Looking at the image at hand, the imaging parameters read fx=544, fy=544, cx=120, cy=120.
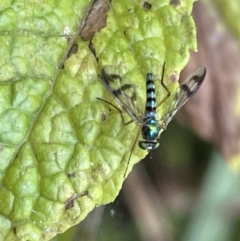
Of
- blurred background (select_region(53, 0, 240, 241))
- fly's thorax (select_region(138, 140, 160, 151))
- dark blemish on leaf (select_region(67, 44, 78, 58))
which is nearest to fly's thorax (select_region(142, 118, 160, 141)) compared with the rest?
fly's thorax (select_region(138, 140, 160, 151))

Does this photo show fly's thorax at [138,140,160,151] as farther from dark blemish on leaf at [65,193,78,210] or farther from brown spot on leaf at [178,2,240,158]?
brown spot on leaf at [178,2,240,158]

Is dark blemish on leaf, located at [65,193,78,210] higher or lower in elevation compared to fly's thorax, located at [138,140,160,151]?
lower

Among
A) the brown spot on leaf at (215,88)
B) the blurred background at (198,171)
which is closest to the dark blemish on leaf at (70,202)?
the blurred background at (198,171)

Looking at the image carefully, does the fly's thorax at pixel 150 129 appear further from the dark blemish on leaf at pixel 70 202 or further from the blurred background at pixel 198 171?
the blurred background at pixel 198 171

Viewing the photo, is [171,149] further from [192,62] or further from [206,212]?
[192,62]

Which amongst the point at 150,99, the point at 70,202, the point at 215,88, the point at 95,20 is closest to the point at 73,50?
the point at 95,20

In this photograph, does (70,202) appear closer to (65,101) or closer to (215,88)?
(65,101)
